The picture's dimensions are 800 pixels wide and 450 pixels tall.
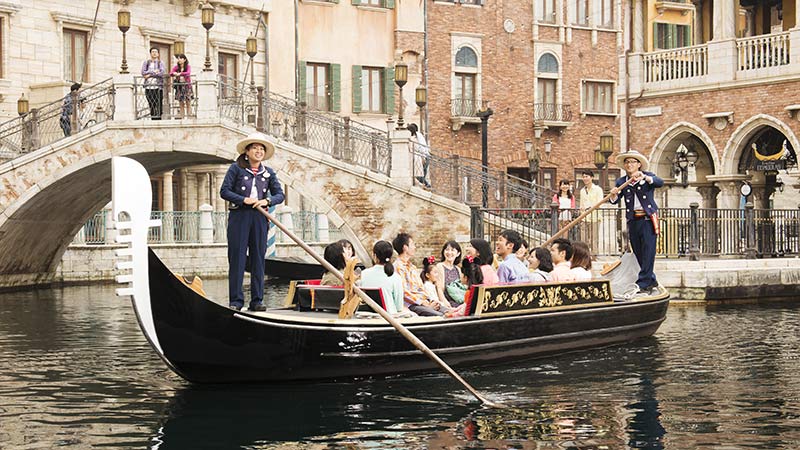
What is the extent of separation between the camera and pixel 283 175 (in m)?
19.1

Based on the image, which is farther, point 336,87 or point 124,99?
point 336,87

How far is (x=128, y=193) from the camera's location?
877cm

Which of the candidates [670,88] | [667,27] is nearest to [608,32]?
[667,27]

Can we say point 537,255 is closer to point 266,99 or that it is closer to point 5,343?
point 5,343

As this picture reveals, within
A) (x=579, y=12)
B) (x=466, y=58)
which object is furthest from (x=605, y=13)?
(x=466, y=58)

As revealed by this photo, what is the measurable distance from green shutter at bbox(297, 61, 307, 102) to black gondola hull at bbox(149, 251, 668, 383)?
54.5ft

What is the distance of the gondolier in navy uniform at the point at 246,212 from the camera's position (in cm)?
1019

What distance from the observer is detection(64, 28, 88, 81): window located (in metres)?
24.3

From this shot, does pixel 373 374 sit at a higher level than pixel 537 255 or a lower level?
lower

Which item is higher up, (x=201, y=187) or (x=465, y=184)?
(x=201, y=187)

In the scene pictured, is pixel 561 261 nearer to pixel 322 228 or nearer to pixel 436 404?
pixel 436 404

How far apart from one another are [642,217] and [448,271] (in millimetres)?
2650

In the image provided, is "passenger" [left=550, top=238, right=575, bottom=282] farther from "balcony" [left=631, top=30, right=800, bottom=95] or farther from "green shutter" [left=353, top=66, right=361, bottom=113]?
"green shutter" [left=353, top=66, right=361, bottom=113]

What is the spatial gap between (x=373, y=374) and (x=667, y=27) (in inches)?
901
